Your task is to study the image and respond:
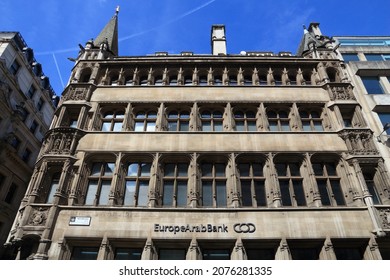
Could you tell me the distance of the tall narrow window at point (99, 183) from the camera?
13492 millimetres

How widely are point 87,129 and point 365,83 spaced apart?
61.9ft

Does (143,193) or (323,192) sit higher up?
(323,192)

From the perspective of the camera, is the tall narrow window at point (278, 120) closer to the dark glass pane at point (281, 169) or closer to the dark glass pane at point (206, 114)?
the dark glass pane at point (281, 169)

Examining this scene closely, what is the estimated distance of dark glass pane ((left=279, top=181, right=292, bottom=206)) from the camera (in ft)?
43.7

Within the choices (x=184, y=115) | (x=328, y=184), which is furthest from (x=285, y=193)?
(x=184, y=115)

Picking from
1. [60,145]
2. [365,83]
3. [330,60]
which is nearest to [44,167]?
[60,145]

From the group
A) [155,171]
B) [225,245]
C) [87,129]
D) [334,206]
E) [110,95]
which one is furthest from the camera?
[110,95]

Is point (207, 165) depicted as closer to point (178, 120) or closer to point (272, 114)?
point (178, 120)

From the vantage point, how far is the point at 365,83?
1906cm

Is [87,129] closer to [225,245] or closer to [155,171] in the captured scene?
[155,171]

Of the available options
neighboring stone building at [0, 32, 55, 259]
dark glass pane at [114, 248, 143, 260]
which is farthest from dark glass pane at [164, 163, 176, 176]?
neighboring stone building at [0, 32, 55, 259]

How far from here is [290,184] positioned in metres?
13.8

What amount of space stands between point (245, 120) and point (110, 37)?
13879 millimetres

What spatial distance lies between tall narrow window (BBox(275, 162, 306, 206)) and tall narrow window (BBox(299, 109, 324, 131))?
288 cm
